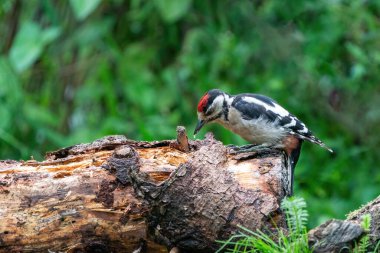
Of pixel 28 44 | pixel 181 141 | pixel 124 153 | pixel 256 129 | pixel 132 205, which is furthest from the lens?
pixel 28 44

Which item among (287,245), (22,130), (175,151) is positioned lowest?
(287,245)

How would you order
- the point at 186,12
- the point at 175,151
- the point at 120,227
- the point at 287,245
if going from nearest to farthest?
the point at 287,245, the point at 120,227, the point at 175,151, the point at 186,12

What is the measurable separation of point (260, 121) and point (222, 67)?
3.82m

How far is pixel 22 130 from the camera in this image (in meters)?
9.57

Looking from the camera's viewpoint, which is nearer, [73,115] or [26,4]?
[26,4]

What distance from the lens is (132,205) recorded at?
4453 mm

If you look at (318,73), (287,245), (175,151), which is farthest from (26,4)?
(287,245)

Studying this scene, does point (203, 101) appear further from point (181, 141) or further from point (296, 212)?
point (296, 212)

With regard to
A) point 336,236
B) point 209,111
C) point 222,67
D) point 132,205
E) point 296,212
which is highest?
point 222,67

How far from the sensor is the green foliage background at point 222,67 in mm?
9320

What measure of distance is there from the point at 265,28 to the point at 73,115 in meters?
2.53

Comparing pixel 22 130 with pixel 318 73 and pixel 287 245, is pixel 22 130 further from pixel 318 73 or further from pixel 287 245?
pixel 287 245

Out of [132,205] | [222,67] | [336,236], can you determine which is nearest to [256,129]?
[132,205]

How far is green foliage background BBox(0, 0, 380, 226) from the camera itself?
30.6 feet
